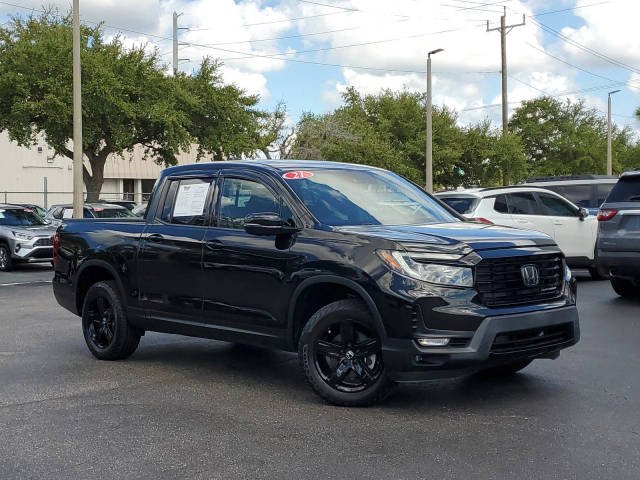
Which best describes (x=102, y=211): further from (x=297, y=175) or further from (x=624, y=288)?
(x=297, y=175)

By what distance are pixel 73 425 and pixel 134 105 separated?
27671 millimetres

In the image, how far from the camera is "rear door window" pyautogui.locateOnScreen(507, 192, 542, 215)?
15.4 meters

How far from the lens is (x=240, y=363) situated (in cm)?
790

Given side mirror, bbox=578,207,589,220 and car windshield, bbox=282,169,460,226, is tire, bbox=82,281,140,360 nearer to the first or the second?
car windshield, bbox=282,169,460,226

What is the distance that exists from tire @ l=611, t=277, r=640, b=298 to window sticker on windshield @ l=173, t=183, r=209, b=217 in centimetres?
753

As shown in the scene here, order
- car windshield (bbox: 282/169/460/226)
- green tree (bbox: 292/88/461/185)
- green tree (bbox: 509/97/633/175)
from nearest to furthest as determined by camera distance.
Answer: car windshield (bbox: 282/169/460/226) < green tree (bbox: 292/88/461/185) < green tree (bbox: 509/97/633/175)

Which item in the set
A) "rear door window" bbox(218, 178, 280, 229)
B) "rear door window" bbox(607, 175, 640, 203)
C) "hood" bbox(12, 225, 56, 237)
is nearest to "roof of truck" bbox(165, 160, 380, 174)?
"rear door window" bbox(218, 178, 280, 229)

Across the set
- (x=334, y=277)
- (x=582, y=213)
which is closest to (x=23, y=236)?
(x=582, y=213)

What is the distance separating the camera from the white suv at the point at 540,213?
15250 mm

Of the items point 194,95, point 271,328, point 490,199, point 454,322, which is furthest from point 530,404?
point 194,95

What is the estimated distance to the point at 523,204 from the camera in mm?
15539

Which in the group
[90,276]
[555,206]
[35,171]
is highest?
[35,171]

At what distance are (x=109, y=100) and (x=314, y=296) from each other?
2582 cm

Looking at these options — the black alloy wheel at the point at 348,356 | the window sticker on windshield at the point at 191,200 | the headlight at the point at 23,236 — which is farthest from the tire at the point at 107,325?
the headlight at the point at 23,236
